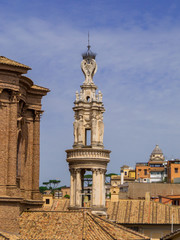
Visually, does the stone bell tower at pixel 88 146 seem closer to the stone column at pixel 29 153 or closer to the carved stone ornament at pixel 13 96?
the stone column at pixel 29 153

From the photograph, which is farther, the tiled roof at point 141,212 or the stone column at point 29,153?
the tiled roof at point 141,212

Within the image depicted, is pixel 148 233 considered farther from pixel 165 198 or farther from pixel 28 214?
pixel 28 214

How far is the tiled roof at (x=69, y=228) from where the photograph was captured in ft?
90.1

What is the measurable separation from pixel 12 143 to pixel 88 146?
36.3 ft

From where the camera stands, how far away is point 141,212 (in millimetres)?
55719

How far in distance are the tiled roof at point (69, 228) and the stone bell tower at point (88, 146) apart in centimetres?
833

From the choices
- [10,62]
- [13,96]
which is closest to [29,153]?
[13,96]

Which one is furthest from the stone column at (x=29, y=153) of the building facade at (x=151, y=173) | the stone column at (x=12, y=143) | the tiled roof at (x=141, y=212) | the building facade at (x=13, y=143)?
the building facade at (x=151, y=173)

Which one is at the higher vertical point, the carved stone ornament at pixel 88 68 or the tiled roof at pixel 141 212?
the carved stone ornament at pixel 88 68

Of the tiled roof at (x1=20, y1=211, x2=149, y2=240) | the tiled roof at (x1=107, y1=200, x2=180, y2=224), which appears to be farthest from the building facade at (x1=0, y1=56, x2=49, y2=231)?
the tiled roof at (x1=107, y1=200, x2=180, y2=224)

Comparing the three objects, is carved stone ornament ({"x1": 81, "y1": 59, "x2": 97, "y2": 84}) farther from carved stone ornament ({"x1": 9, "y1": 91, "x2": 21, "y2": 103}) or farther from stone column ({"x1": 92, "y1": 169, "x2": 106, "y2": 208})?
carved stone ornament ({"x1": 9, "y1": 91, "x2": 21, "y2": 103})

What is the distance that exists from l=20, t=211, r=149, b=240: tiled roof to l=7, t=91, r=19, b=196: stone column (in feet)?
6.53

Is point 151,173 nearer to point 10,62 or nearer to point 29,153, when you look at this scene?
point 29,153

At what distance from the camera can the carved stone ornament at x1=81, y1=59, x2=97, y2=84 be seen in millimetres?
40531
